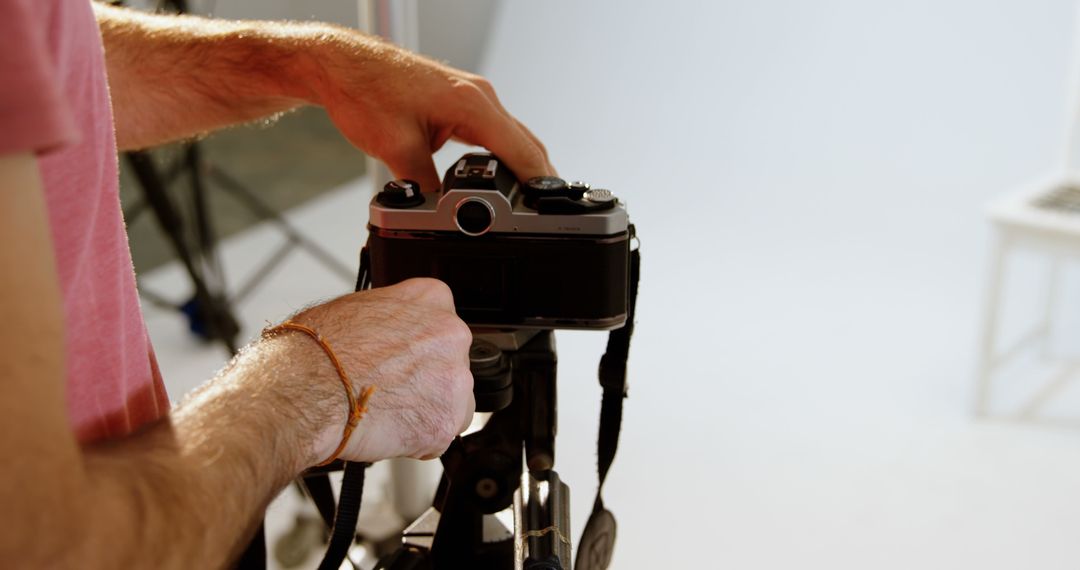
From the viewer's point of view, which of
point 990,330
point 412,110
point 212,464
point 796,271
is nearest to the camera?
point 212,464

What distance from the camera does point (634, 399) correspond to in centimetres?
224

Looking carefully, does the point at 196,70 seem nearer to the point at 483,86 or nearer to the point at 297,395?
the point at 483,86

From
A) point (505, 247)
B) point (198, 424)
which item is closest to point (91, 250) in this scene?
point (198, 424)

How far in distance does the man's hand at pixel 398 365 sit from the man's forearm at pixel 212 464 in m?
0.01

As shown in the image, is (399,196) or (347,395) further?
(399,196)

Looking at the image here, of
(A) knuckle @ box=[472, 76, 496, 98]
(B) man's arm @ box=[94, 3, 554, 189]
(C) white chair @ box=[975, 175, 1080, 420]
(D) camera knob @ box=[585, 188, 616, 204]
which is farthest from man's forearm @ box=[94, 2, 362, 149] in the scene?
(C) white chair @ box=[975, 175, 1080, 420]

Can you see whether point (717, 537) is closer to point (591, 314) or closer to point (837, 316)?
point (837, 316)

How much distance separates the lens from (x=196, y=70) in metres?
0.90

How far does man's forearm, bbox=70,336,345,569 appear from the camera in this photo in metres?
0.45

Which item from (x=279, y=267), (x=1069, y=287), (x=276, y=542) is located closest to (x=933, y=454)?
(x=1069, y=287)

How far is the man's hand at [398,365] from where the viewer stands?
593 millimetres

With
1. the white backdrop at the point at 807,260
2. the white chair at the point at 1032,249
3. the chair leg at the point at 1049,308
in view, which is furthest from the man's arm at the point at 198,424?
the chair leg at the point at 1049,308

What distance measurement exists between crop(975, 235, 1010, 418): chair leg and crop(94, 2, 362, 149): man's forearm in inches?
61.6

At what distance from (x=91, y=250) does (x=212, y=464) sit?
6.3 inches
